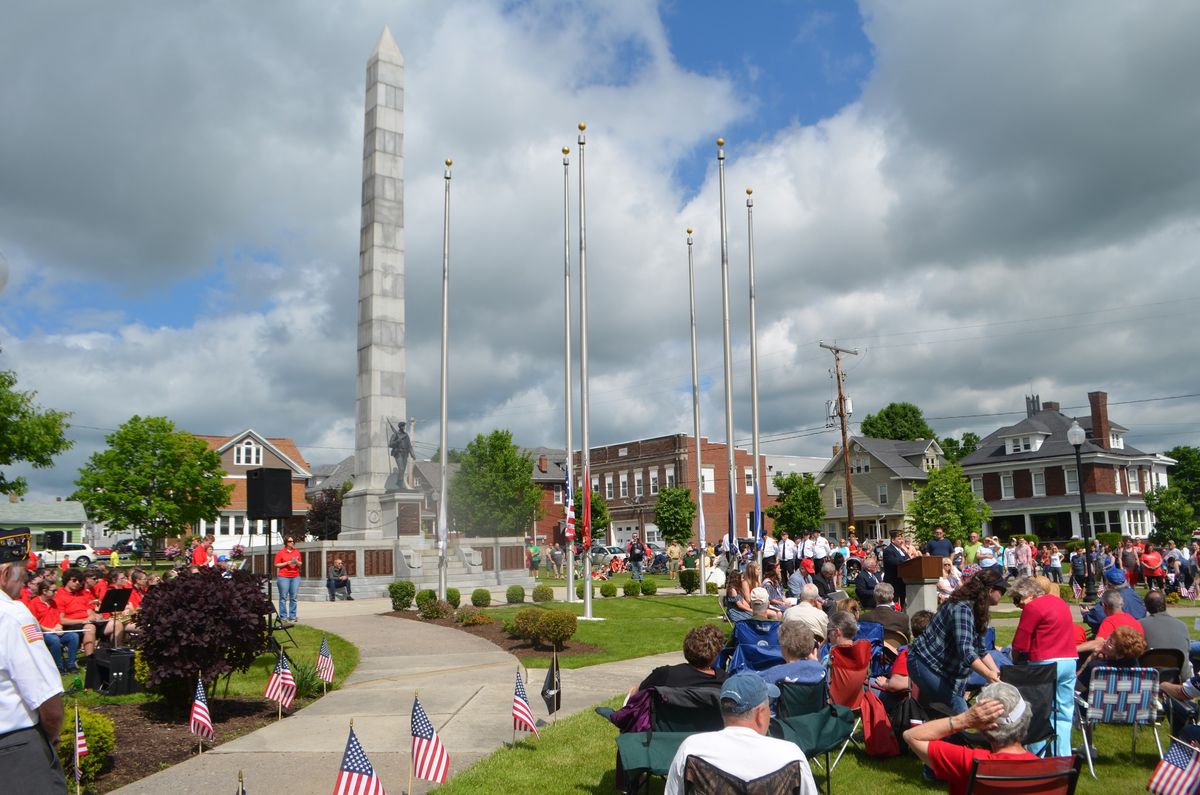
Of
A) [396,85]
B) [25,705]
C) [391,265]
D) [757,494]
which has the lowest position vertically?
[25,705]

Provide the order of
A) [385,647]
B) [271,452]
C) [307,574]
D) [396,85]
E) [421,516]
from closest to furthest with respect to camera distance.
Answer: [385,647], [307,574], [421,516], [396,85], [271,452]

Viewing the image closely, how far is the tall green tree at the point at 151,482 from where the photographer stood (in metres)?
53.8

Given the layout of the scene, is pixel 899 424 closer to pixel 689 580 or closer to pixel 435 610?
pixel 689 580

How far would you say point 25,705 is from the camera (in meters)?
4.37

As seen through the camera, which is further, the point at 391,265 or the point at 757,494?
the point at 391,265

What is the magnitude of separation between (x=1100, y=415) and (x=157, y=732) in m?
60.5

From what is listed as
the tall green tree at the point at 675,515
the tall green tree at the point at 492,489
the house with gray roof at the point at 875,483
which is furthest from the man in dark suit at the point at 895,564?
the tall green tree at the point at 492,489

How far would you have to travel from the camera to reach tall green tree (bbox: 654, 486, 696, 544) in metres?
64.8

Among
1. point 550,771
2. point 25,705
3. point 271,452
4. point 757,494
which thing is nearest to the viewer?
point 25,705

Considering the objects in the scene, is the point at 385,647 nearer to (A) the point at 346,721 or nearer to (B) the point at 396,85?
(A) the point at 346,721

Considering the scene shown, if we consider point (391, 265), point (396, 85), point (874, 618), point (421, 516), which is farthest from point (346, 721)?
point (396, 85)

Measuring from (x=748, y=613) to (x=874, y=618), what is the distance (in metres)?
1.61

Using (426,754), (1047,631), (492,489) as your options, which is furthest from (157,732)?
(492,489)

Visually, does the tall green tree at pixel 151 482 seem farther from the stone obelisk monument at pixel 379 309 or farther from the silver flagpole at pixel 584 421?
the silver flagpole at pixel 584 421
